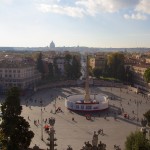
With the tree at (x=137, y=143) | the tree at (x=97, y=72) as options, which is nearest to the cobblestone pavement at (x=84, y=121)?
the tree at (x=137, y=143)

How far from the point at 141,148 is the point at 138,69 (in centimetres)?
6501

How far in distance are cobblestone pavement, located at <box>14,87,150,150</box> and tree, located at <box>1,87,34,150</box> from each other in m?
8.40

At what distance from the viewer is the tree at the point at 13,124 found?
26.1m

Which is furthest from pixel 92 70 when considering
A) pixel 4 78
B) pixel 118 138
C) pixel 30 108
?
pixel 118 138

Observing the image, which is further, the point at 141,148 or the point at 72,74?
the point at 72,74

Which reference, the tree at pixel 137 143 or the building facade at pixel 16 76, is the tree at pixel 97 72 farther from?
the tree at pixel 137 143

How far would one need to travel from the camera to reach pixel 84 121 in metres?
46.4

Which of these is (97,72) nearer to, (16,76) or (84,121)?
(16,76)

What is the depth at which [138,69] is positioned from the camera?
89188 millimetres

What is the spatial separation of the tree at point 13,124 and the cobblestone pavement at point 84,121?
8.40 metres

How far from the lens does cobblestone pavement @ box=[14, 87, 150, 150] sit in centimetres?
3731

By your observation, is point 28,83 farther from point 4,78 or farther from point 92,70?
point 92,70

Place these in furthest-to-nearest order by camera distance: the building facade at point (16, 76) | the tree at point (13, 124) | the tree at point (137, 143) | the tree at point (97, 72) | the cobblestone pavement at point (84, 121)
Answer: the tree at point (97, 72)
the building facade at point (16, 76)
the cobblestone pavement at point (84, 121)
the tree at point (13, 124)
the tree at point (137, 143)

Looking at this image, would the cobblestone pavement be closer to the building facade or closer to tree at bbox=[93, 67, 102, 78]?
the building facade
